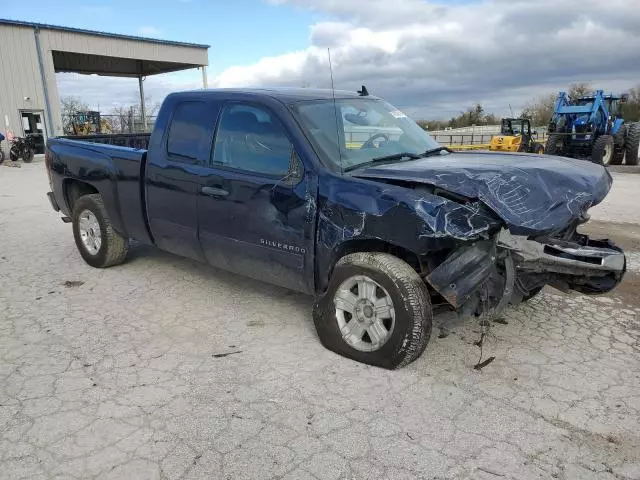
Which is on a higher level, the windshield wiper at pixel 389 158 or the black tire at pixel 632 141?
the windshield wiper at pixel 389 158

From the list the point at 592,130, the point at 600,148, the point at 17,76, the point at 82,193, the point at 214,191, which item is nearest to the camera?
the point at 214,191

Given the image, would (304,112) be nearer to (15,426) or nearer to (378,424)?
(378,424)

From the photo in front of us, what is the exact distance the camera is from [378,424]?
2955mm

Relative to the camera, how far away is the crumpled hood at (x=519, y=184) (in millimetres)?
3143

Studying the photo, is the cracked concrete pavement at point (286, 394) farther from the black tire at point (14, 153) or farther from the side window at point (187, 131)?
the black tire at point (14, 153)

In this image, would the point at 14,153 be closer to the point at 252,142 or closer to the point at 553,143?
the point at 553,143

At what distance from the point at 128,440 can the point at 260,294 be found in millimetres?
2345

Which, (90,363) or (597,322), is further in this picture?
(597,322)

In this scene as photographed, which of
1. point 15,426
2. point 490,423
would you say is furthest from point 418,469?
point 15,426

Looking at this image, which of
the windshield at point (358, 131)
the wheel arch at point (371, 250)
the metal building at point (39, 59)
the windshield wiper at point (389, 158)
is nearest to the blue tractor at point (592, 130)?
the windshield at point (358, 131)

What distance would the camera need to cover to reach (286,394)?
10.7 feet

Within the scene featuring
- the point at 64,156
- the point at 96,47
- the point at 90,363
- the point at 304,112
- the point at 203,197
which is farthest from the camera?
the point at 96,47

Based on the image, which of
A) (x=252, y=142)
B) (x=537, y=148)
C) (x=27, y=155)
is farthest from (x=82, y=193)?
(x=27, y=155)

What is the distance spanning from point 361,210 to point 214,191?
4.62 ft
